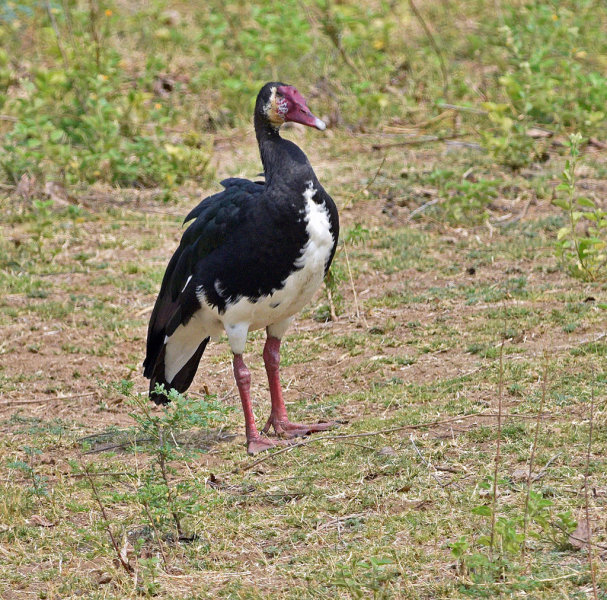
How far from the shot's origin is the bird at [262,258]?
5020 mm

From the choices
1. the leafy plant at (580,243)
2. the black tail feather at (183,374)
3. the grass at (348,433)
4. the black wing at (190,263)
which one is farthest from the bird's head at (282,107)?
the leafy plant at (580,243)

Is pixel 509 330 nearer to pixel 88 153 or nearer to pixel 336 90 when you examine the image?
pixel 88 153

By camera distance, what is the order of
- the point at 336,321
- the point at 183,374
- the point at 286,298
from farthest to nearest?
the point at 336,321
the point at 183,374
the point at 286,298

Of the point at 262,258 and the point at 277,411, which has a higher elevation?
the point at 262,258

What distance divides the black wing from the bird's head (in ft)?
1.17

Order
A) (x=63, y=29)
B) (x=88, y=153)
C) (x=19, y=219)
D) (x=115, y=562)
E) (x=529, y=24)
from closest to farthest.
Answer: (x=115, y=562)
(x=19, y=219)
(x=88, y=153)
(x=529, y=24)
(x=63, y=29)

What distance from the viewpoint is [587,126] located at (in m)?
9.05

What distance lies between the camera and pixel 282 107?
5355 mm

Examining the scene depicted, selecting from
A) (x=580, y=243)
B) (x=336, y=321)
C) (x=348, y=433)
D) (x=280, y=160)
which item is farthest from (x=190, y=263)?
(x=580, y=243)

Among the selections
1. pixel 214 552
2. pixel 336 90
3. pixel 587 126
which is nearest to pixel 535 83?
pixel 587 126

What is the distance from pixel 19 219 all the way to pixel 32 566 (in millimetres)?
4919

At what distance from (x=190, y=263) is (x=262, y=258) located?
0.53 meters

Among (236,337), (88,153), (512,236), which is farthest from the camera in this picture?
(88,153)

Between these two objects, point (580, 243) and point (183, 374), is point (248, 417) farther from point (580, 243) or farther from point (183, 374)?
point (580, 243)
